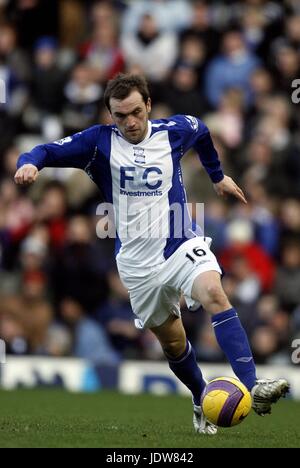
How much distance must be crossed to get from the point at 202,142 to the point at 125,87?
101cm

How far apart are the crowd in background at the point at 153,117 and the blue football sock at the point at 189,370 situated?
522cm

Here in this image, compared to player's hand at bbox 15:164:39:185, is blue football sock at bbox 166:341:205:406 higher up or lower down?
lower down

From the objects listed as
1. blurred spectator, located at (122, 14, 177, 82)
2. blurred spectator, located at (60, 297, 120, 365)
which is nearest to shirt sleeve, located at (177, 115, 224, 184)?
blurred spectator, located at (60, 297, 120, 365)

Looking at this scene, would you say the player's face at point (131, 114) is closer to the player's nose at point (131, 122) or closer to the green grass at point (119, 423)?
the player's nose at point (131, 122)

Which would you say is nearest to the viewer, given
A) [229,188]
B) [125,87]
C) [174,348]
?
[125,87]

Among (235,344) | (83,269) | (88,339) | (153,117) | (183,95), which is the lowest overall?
(88,339)

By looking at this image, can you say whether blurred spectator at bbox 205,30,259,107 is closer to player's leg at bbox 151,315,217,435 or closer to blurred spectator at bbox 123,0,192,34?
blurred spectator at bbox 123,0,192,34

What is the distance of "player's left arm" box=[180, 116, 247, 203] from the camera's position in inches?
344

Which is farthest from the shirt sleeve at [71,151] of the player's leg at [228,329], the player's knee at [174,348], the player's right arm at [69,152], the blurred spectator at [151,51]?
the blurred spectator at [151,51]

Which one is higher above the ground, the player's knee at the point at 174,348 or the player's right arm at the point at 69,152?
the player's right arm at the point at 69,152

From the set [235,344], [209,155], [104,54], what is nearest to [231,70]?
[104,54]

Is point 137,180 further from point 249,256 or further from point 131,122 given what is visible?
point 249,256

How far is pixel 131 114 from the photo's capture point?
8164mm

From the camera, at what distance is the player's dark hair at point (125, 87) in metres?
8.12
